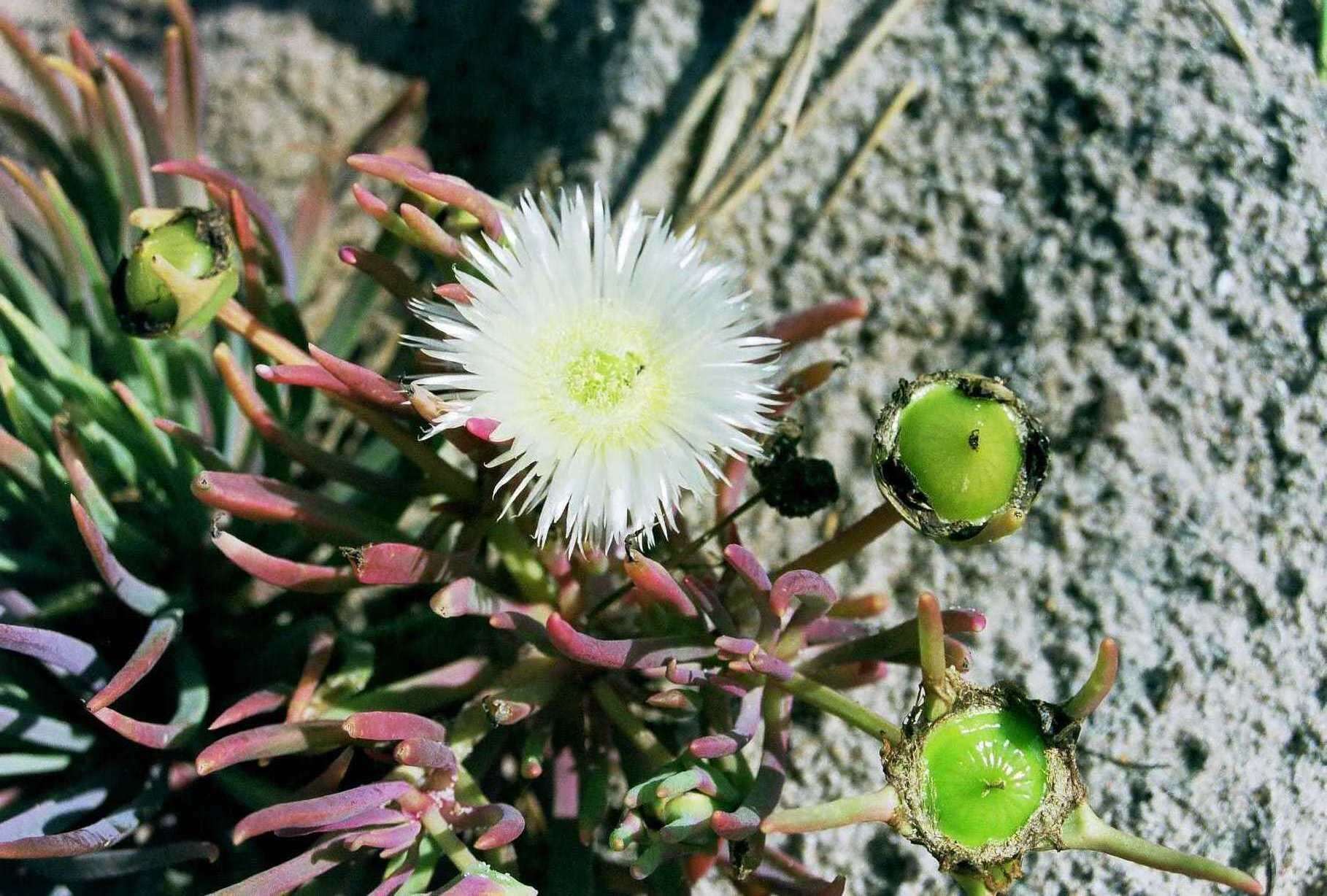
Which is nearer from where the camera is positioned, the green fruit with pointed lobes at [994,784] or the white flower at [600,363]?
the green fruit with pointed lobes at [994,784]

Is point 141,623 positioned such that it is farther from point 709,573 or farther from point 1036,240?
point 1036,240

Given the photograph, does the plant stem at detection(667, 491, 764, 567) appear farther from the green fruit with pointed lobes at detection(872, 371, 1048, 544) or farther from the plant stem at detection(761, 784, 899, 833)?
the plant stem at detection(761, 784, 899, 833)

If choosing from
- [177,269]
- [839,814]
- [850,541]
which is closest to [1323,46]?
[850,541]

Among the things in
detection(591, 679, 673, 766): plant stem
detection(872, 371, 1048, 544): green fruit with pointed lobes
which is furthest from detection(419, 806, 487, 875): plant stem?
detection(872, 371, 1048, 544): green fruit with pointed lobes

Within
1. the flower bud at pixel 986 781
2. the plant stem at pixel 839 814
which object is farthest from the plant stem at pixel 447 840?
the flower bud at pixel 986 781

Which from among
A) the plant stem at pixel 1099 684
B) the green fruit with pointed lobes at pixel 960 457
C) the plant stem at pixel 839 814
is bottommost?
the plant stem at pixel 839 814

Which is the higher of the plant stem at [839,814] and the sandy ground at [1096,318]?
the sandy ground at [1096,318]

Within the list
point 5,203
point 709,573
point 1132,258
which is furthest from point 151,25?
point 1132,258

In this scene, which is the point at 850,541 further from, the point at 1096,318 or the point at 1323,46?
the point at 1323,46

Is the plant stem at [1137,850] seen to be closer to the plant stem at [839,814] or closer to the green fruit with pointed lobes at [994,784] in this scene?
the green fruit with pointed lobes at [994,784]
